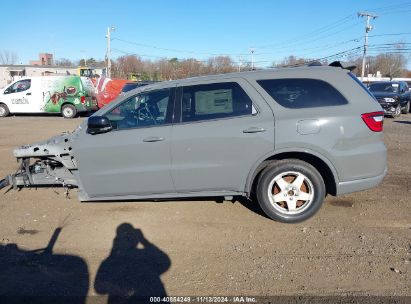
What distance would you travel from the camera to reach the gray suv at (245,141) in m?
4.36

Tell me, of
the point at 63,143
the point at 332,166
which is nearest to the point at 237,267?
the point at 332,166

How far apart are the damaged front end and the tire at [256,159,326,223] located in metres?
2.53

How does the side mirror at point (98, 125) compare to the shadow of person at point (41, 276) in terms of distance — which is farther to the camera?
the side mirror at point (98, 125)

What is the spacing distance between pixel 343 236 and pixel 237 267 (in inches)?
56.0

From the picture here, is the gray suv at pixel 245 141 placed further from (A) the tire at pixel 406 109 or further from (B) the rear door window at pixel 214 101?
(A) the tire at pixel 406 109

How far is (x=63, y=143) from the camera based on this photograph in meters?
4.91

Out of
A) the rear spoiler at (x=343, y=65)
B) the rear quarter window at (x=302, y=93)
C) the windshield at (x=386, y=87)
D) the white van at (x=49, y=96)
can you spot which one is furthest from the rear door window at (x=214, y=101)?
the windshield at (x=386, y=87)

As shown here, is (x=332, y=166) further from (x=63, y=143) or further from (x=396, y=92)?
(x=396, y=92)

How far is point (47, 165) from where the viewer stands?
5.25m

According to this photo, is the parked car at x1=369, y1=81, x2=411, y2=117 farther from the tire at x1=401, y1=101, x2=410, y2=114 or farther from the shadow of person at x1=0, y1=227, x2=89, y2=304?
the shadow of person at x1=0, y1=227, x2=89, y2=304

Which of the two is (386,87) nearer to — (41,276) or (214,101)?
(214,101)

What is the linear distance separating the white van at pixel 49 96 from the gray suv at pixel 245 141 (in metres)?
14.5

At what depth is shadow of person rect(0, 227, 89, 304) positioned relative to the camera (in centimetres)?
314

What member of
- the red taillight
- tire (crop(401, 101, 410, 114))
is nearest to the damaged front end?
the red taillight
